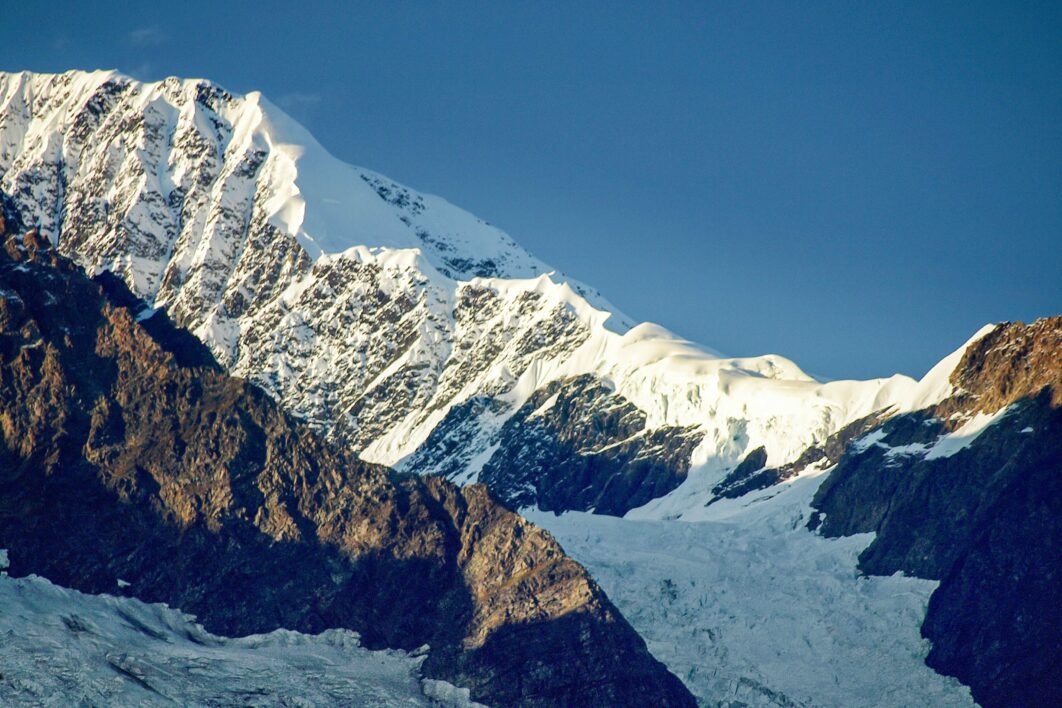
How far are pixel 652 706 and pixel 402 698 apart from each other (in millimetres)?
20369

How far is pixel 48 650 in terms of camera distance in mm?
177500

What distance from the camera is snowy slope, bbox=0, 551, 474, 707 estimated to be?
174875 millimetres

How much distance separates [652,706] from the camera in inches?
7736

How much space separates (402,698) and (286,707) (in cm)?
1113

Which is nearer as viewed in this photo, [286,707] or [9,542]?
[286,707]

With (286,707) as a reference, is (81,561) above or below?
above

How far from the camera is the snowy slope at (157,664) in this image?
175 metres

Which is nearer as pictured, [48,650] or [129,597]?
[48,650]

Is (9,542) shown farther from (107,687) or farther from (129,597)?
(107,687)

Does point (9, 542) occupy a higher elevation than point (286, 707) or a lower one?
higher

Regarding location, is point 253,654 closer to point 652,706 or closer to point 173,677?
point 173,677

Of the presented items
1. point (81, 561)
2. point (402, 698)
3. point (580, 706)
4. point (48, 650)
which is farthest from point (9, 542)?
point (580, 706)

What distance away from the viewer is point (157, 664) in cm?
18388

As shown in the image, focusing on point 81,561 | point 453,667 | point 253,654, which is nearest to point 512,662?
point 453,667
